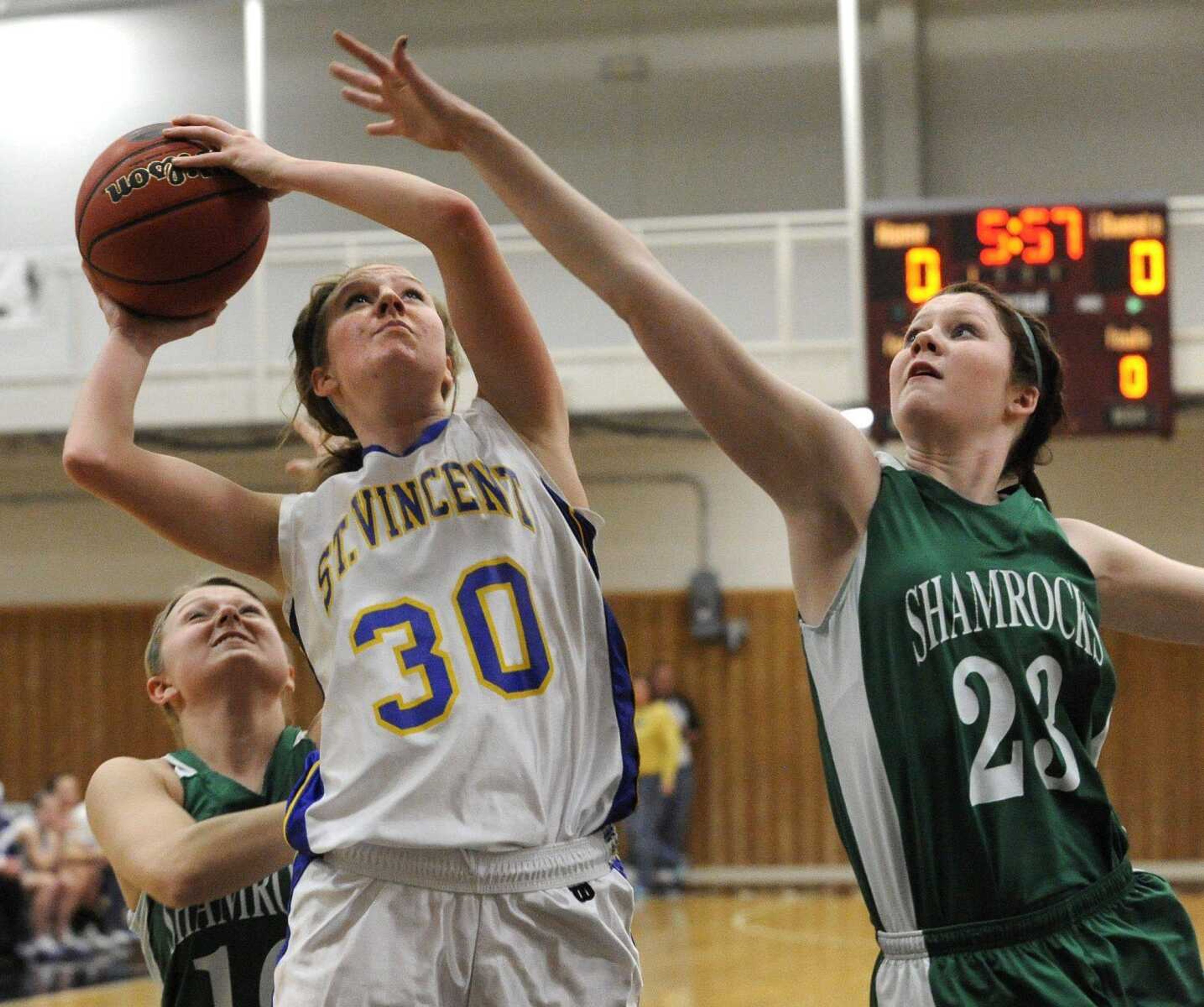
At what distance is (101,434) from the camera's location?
92.7 inches

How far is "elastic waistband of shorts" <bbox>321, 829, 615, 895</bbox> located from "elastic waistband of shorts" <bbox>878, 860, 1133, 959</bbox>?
475 mm

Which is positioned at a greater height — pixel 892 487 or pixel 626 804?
pixel 892 487

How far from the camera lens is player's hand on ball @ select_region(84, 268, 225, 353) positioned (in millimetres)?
2553

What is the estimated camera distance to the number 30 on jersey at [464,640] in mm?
2172

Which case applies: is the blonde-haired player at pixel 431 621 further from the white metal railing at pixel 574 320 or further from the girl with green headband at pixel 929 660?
the white metal railing at pixel 574 320

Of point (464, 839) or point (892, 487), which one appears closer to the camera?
point (464, 839)

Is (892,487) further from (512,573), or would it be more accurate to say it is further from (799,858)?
(799,858)

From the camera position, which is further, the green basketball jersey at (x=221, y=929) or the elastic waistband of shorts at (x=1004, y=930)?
the green basketball jersey at (x=221, y=929)

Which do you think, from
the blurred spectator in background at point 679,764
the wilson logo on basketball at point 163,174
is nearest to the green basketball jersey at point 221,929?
the wilson logo on basketball at point 163,174

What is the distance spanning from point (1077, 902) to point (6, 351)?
39.4 feet

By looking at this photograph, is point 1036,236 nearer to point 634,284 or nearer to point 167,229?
point 167,229

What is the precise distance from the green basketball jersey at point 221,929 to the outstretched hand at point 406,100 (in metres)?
1.11

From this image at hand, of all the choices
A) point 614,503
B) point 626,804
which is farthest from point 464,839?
point 614,503

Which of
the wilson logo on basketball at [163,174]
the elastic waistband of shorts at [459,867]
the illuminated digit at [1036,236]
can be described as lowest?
the elastic waistband of shorts at [459,867]
